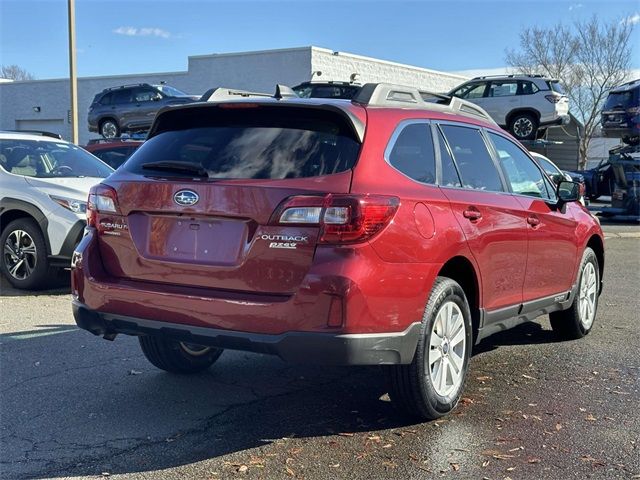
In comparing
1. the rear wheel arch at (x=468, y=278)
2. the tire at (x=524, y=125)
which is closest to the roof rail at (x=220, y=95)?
the rear wheel arch at (x=468, y=278)

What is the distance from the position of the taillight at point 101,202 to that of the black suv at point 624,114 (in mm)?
19012

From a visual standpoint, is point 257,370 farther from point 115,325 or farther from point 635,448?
point 635,448

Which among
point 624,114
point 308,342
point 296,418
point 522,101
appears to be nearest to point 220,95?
point 308,342

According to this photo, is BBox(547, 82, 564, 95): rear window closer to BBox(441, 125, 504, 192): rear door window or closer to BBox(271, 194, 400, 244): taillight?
BBox(441, 125, 504, 192): rear door window

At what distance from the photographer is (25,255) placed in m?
8.15

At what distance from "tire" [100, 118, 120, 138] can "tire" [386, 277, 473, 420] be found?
1965 centimetres

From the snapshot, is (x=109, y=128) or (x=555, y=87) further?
(x=109, y=128)

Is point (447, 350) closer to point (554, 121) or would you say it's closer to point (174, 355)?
point (174, 355)

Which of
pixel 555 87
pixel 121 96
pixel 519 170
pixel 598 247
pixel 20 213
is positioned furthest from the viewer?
pixel 121 96

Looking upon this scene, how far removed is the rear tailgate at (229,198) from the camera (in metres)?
3.64

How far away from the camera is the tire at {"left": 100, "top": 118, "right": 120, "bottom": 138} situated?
22378mm

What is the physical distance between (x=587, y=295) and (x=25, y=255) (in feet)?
19.9

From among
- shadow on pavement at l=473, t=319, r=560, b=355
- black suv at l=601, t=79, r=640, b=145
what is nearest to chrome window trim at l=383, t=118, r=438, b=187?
shadow on pavement at l=473, t=319, r=560, b=355

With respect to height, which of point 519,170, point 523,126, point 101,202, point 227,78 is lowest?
point 101,202
